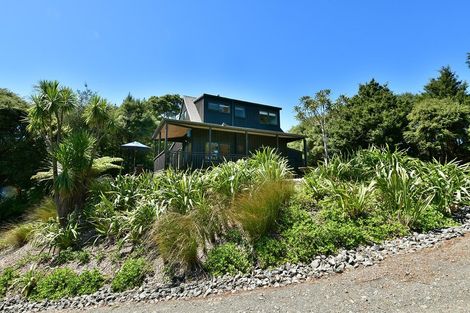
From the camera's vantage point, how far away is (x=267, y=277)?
12.0ft

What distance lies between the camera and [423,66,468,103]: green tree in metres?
21.5

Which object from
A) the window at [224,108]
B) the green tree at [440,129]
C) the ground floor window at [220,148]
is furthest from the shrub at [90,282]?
the green tree at [440,129]

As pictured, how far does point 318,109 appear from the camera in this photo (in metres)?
21.7

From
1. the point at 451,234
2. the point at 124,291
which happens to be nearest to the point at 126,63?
the point at 124,291

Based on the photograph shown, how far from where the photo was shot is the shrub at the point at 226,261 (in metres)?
3.91

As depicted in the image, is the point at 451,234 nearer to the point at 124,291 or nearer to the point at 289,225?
the point at 289,225

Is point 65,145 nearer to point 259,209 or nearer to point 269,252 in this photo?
point 259,209

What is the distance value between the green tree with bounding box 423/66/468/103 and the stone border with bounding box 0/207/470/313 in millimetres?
23480

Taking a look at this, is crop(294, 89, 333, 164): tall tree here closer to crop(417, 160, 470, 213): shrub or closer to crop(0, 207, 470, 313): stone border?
crop(417, 160, 470, 213): shrub

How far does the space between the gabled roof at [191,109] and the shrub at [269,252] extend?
14288 mm

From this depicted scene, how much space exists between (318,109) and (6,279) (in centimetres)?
2159

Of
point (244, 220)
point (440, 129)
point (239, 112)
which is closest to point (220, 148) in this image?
point (239, 112)

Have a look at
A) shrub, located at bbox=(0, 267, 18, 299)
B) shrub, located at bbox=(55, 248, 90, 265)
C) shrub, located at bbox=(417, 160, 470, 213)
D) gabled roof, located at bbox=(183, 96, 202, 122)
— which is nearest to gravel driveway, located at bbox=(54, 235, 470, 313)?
shrub, located at bbox=(417, 160, 470, 213)

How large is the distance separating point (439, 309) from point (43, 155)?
2134 cm
